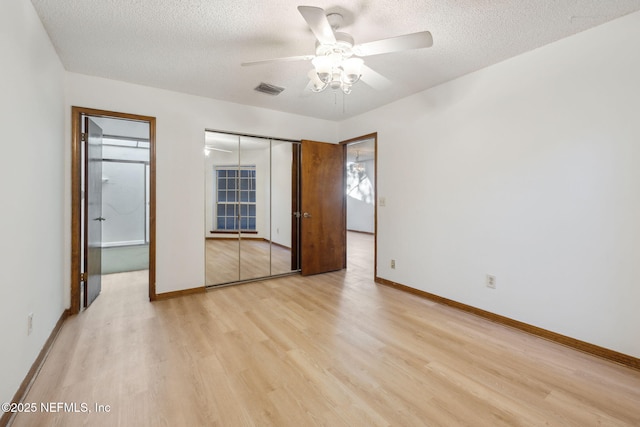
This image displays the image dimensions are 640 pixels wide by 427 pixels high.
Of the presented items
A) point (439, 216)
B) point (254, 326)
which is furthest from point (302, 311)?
point (439, 216)

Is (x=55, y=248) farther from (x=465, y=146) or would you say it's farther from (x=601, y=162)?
(x=601, y=162)

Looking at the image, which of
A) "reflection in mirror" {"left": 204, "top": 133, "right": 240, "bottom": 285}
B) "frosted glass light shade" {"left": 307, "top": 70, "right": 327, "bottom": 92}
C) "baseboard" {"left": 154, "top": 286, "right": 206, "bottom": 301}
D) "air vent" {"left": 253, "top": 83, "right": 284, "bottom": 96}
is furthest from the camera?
"reflection in mirror" {"left": 204, "top": 133, "right": 240, "bottom": 285}

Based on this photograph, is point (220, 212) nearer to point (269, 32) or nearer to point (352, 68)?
point (269, 32)

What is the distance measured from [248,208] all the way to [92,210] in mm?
1846

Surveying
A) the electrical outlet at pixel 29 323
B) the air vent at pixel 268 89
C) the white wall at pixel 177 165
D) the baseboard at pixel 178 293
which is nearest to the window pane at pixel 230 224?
the white wall at pixel 177 165

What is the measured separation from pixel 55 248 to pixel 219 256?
173cm

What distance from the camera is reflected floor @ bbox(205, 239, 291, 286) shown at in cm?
386

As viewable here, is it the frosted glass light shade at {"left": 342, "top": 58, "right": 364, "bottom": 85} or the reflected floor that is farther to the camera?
the reflected floor

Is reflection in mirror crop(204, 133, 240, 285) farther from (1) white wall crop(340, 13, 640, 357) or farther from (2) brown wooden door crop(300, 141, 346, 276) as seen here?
(1) white wall crop(340, 13, 640, 357)

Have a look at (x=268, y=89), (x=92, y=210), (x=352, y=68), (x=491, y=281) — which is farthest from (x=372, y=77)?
(x=92, y=210)

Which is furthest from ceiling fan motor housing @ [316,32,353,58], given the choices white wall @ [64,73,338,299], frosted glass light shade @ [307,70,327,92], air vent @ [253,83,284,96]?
white wall @ [64,73,338,299]

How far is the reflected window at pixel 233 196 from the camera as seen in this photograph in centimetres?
400

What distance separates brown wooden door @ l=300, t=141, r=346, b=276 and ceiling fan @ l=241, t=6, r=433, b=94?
2.13 m

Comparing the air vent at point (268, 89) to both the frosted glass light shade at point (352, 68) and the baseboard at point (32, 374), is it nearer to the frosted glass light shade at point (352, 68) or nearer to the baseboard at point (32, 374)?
the frosted glass light shade at point (352, 68)
